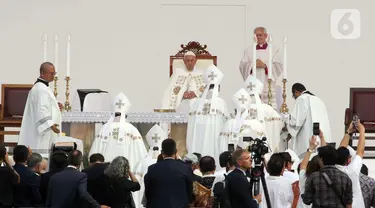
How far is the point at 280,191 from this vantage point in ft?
46.7

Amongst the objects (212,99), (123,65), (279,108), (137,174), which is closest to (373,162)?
(279,108)

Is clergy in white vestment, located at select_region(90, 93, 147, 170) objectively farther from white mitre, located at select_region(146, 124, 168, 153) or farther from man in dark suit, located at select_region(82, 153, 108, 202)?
man in dark suit, located at select_region(82, 153, 108, 202)

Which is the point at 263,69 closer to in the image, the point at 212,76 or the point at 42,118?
the point at 212,76

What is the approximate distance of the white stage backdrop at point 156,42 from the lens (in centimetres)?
2528

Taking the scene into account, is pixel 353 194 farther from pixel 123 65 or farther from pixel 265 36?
pixel 123 65

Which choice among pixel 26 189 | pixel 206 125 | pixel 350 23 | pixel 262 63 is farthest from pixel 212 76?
pixel 350 23

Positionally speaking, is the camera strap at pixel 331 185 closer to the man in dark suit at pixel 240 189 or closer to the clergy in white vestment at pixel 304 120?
the man in dark suit at pixel 240 189

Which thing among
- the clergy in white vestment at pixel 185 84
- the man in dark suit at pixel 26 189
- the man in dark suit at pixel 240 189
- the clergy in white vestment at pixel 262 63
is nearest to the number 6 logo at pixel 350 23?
the clergy in white vestment at pixel 262 63

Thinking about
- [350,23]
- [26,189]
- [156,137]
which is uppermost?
[350,23]

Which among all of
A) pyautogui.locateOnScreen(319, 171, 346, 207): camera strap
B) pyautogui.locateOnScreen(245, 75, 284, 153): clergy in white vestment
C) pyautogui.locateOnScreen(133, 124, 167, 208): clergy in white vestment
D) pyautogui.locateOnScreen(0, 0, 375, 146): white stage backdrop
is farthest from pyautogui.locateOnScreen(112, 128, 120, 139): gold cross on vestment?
pyautogui.locateOnScreen(0, 0, 375, 146): white stage backdrop

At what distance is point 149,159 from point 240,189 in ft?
12.9

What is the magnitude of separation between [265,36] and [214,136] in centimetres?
281

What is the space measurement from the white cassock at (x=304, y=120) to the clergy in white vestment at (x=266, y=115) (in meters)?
0.21

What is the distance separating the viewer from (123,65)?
25.6 m
